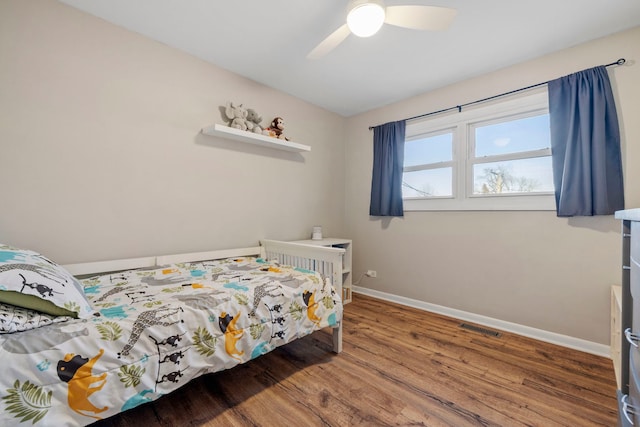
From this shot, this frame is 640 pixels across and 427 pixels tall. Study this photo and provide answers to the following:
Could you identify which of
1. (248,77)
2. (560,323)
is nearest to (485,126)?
(560,323)

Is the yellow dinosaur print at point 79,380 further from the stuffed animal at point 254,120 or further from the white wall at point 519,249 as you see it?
the white wall at point 519,249

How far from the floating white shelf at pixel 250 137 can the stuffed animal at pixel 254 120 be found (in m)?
0.10

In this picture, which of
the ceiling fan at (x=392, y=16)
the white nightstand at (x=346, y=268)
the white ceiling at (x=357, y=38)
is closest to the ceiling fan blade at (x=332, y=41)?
the ceiling fan at (x=392, y=16)

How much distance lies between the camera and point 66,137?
74.6 inches

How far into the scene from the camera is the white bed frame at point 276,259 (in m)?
1.99

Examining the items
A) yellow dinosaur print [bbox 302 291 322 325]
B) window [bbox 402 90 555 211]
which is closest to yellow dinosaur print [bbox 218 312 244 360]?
yellow dinosaur print [bbox 302 291 322 325]

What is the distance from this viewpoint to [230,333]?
149 centimetres

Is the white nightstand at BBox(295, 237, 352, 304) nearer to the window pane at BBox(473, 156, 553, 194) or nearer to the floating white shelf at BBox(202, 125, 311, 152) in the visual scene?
the floating white shelf at BBox(202, 125, 311, 152)

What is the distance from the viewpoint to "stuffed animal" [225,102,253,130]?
2.62m

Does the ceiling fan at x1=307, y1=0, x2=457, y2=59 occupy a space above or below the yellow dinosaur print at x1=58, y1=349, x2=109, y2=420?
above

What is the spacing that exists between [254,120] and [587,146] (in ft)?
9.13

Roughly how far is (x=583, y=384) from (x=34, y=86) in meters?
3.93

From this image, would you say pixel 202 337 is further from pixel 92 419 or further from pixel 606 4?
pixel 606 4

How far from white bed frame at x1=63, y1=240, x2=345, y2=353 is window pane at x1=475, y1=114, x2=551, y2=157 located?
1800 mm
